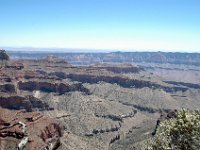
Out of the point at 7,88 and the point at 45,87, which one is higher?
the point at 7,88

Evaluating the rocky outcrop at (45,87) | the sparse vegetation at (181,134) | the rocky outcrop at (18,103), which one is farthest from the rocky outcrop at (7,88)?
the sparse vegetation at (181,134)

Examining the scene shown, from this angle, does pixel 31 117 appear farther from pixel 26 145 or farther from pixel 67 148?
pixel 26 145

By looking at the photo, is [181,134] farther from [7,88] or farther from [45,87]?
[45,87]

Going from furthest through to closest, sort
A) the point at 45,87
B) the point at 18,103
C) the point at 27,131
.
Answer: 1. the point at 45,87
2. the point at 18,103
3. the point at 27,131

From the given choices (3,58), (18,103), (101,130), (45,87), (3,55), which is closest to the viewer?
(18,103)

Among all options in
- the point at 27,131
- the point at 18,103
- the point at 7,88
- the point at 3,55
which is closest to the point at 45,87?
the point at 7,88

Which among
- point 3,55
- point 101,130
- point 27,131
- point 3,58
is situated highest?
point 3,55

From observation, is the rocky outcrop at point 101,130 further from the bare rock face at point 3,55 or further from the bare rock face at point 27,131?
the bare rock face at point 3,55
